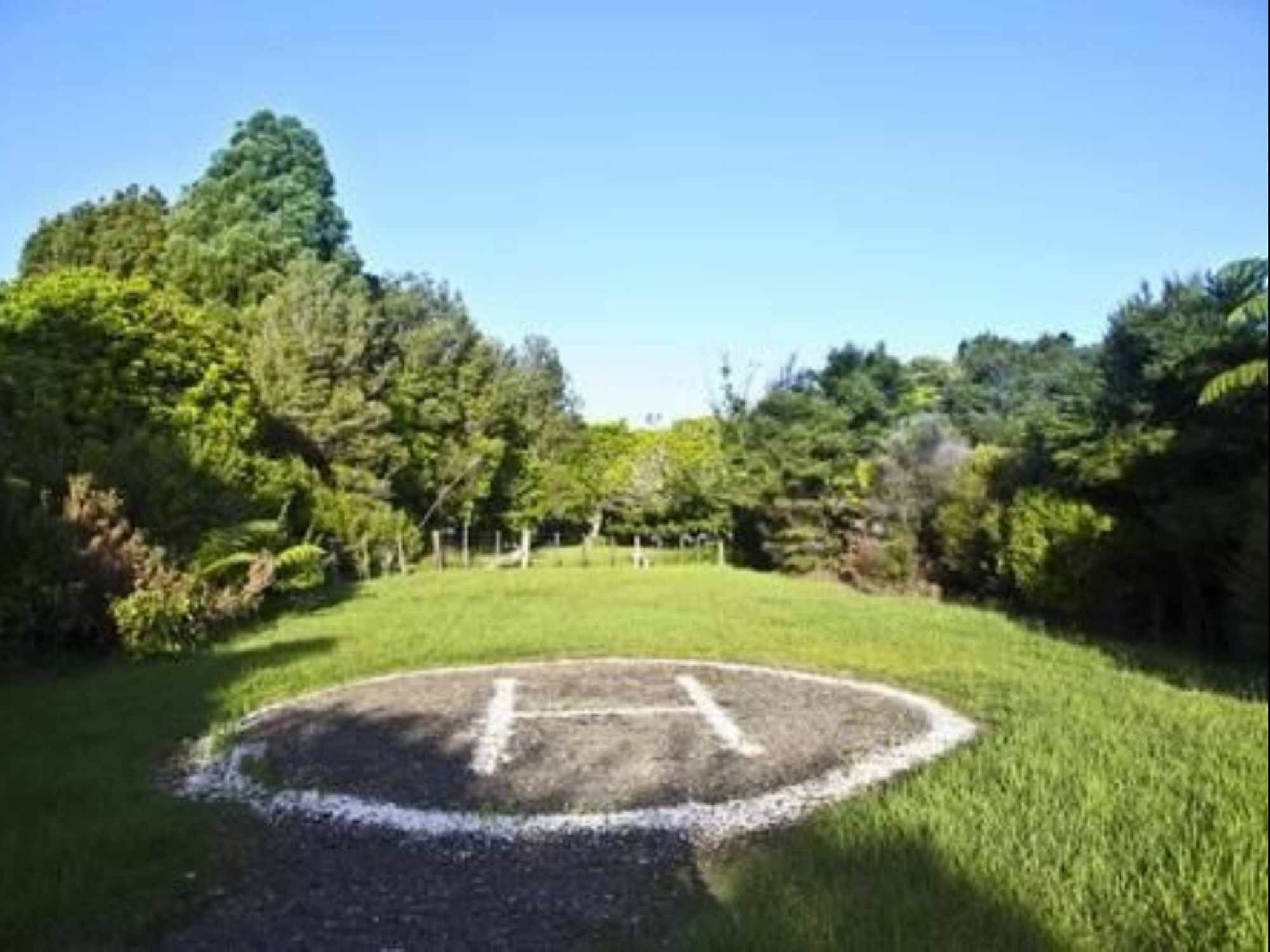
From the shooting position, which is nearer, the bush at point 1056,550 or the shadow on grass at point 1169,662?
the shadow on grass at point 1169,662

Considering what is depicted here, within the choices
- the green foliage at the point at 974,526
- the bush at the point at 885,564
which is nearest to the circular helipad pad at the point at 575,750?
the green foliage at the point at 974,526

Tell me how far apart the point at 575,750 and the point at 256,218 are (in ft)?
117

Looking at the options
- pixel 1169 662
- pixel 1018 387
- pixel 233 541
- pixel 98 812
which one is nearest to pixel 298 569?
pixel 233 541

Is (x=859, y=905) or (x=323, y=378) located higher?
(x=323, y=378)

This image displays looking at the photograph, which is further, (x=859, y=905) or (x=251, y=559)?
(x=251, y=559)

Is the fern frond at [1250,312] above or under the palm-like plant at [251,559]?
above

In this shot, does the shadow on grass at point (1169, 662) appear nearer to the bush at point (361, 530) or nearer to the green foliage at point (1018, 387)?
the green foliage at point (1018, 387)

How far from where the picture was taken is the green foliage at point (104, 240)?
136ft

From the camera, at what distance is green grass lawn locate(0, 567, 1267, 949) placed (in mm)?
4465

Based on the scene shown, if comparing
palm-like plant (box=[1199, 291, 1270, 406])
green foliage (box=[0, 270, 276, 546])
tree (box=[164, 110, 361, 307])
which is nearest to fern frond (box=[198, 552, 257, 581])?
green foliage (box=[0, 270, 276, 546])

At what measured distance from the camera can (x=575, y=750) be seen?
8922mm

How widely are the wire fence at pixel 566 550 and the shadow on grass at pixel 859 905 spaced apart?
3083 cm

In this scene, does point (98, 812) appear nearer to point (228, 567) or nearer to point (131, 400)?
point (228, 567)

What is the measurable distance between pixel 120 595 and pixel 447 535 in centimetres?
3109
